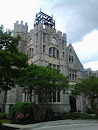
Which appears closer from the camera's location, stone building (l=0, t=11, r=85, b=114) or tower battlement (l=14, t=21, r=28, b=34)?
stone building (l=0, t=11, r=85, b=114)

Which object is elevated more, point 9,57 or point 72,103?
point 9,57

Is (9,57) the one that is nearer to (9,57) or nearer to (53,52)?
(9,57)

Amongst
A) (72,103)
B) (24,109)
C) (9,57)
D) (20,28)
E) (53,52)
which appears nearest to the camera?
(9,57)

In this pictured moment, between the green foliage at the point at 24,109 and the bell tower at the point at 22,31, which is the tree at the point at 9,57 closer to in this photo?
the green foliage at the point at 24,109

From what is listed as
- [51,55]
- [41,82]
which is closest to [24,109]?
[41,82]

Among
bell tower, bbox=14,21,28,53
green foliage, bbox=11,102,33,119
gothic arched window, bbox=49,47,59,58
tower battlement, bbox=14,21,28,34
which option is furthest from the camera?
tower battlement, bbox=14,21,28,34

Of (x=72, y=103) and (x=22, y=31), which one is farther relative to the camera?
(x=22, y=31)

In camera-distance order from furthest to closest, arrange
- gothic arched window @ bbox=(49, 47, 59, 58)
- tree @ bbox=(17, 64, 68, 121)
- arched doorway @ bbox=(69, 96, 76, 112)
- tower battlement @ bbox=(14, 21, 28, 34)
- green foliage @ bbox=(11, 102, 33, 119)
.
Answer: tower battlement @ bbox=(14, 21, 28, 34) < arched doorway @ bbox=(69, 96, 76, 112) < gothic arched window @ bbox=(49, 47, 59, 58) < green foliage @ bbox=(11, 102, 33, 119) < tree @ bbox=(17, 64, 68, 121)

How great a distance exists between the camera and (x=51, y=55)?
28.5m

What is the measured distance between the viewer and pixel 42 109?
20609 millimetres

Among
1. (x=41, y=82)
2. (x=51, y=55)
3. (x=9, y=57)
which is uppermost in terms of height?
(x=51, y=55)

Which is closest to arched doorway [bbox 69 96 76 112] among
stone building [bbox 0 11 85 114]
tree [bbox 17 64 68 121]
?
stone building [bbox 0 11 85 114]

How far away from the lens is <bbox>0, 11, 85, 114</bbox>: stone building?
26734 millimetres

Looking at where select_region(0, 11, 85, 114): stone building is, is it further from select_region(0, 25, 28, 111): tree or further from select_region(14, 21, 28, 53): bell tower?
select_region(0, 25, 28, 111): tree
